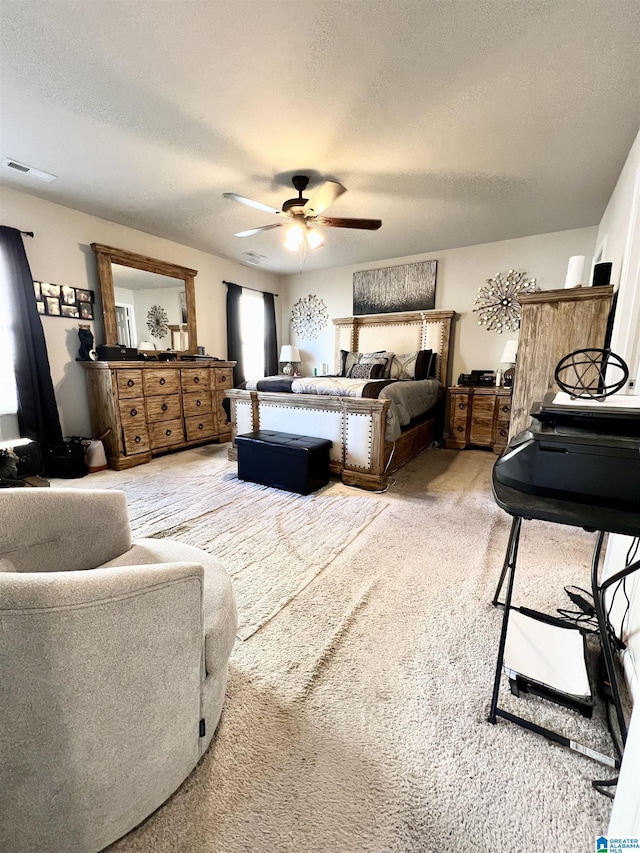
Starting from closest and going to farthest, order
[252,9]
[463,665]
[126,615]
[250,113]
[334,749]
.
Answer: [126,615]
[334,749]
[463,665]
[252,9]
[250,113]

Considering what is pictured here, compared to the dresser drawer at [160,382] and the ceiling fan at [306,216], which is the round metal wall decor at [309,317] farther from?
the ceiling fan at [306,216]

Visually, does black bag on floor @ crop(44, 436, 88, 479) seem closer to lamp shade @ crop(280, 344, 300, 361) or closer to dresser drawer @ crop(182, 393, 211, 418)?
dresser drawer @ crop(182, 393, 211, 418)

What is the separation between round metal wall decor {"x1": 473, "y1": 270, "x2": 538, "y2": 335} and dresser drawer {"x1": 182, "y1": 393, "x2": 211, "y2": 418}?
382 cm

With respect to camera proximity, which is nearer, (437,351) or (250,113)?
(250,113)

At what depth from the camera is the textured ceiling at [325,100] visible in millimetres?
1509

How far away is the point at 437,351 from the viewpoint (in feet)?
16.1

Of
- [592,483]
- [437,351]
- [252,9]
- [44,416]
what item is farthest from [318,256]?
[592,483]

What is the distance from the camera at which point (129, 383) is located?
146 inches

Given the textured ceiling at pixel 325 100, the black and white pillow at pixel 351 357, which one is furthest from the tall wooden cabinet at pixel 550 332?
the black and white pillow at pixel 351 357

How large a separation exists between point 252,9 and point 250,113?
643 mm

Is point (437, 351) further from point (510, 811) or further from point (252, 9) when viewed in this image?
point (510, 811)

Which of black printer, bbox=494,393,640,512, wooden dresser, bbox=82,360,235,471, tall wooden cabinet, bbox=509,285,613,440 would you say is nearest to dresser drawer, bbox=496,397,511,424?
tall wooden cabinet, bbox=509,285,613,440

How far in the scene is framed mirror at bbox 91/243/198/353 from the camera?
3.85 metres

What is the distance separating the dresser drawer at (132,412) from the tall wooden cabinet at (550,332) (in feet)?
12.2
